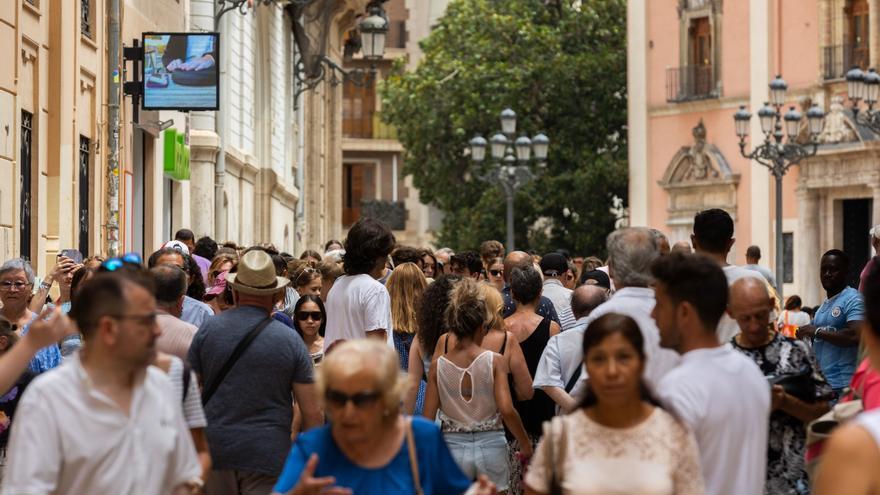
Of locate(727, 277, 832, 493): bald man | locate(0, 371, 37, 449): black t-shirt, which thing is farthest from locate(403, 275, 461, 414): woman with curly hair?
locate(727, 277, 832, 493): bald man

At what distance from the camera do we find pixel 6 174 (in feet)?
61.7

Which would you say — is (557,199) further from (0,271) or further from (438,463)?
(438,463)

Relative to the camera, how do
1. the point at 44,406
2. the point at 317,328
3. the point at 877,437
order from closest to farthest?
the point at 877,437 < the point at 44,406 < the point at 317,328

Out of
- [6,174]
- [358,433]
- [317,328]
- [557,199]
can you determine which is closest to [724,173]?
[557,199]

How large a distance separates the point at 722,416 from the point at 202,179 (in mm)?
25238

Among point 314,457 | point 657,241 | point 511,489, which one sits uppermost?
→ point 657,241

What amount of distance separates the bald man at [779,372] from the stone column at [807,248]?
112 ft

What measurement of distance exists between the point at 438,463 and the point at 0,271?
5.67 meters

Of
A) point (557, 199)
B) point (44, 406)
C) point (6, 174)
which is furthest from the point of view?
point (557, 199)

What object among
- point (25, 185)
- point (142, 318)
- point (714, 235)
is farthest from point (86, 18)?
point (142, 318)

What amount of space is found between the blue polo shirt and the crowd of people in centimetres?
2

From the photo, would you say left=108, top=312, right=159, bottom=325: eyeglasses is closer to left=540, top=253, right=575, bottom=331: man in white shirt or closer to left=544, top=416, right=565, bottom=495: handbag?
left=544, top=416, right=565, bottom=495: handbag

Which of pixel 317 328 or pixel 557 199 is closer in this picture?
pixel 317 328

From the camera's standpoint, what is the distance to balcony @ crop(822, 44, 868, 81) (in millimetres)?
40938
